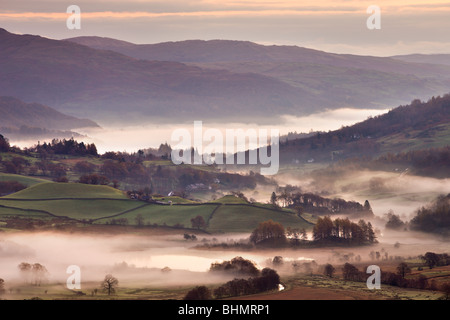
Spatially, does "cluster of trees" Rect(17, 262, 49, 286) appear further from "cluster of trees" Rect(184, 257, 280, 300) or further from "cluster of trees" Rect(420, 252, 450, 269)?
"cluster of trees" Rect(420, 252, 450, 269)

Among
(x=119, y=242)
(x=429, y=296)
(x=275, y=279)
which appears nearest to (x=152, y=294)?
(x=275, y=279)

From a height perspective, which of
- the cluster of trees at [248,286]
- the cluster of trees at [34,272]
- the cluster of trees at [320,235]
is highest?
the cluster of trees at [320,235]

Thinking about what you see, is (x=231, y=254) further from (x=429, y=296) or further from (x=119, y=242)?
(x=429, y=296)

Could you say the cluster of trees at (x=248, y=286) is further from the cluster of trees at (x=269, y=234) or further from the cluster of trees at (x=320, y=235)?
the cluster of trees at (x=320, y=235)

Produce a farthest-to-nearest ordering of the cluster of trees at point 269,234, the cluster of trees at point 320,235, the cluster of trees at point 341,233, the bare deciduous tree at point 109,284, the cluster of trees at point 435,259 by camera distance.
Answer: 1. the cluster of trees at point 341,233
2. the cluster of trees at point 320,235
3. the cluster of trees at point 269,234
4. the cluster of trees at point 435,259
5. the bare deciduous tree at point 109,284

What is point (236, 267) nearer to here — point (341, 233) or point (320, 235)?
point (320, 235)

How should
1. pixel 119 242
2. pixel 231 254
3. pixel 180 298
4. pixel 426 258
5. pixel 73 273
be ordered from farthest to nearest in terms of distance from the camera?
pixel 119 242 < pixel 231 254 < pixel 426 258 < pixel 73 273 < pixel 180 298

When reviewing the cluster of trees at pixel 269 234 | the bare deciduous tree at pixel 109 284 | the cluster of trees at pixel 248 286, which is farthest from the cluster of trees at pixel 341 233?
the bare deciduous tree at pixel 109 284

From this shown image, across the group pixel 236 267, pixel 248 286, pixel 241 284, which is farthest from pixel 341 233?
pixel 241 284
